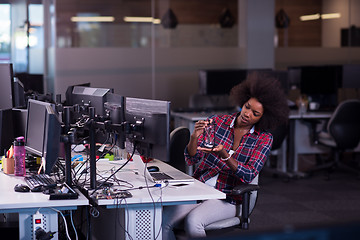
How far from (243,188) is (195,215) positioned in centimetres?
33

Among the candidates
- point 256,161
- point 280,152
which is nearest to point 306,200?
point 280,152

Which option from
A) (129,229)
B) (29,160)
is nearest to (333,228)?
(129,229)

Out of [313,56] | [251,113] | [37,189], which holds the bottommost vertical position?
[37,189]

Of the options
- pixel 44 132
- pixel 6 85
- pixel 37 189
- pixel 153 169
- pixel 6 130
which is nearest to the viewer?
pixel 37 189

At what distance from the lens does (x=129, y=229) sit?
2801 mm

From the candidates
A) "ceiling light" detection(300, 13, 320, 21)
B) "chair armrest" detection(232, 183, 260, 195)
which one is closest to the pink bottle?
"chair armrest" detection(232, 183, 260, 195)

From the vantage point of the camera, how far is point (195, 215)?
3.12 meters

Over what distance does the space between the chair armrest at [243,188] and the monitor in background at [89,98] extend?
922 mm

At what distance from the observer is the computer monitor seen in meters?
2.82

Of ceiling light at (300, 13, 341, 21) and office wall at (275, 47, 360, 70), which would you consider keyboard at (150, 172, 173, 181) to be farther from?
ceiling light at (300, 13, 341, 21)

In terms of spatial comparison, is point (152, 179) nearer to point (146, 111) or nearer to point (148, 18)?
point (146, 111)

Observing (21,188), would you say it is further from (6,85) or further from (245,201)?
(6,85)

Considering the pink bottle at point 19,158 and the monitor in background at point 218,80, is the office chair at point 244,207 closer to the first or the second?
the pink bottle at point 19,158

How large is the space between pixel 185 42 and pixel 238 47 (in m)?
0.90
